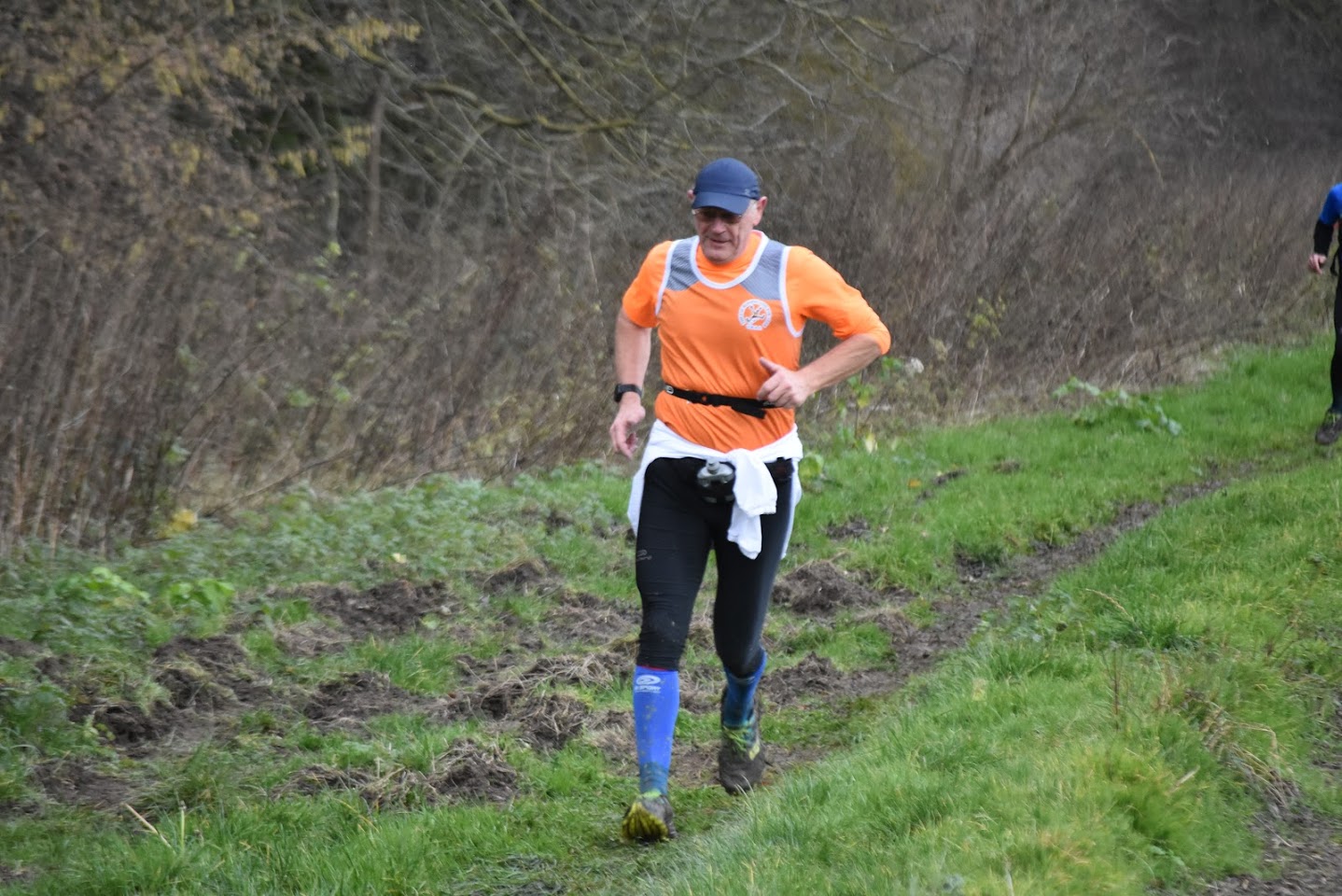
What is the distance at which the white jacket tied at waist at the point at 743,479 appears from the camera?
A: 4.93 m

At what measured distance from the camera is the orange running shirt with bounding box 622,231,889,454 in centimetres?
504

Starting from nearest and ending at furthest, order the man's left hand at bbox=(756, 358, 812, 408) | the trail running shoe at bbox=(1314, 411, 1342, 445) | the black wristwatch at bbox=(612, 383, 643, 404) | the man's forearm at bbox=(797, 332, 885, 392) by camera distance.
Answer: the man's left hand at bbox=(756, 358, 812, 408) < the man's forearm at bbox=(797, 332, 885, 392) < the black wristwatch at bbox=(612, 383, 643, 404) < the trail running shoe at bbox=(1314, 411, 1342, 445)

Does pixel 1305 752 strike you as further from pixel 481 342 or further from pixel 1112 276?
pixel 1112 276

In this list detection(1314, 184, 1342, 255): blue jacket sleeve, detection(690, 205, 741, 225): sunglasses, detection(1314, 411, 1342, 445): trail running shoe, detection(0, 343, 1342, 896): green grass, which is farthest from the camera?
detection(1314, 411, 1342, 445): trail running shoe

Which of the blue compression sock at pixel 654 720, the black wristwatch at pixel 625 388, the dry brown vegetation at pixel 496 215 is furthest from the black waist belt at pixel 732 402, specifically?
the dry brown vegetation at pixel 496 215

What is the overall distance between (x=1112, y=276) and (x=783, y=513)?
12.0 m

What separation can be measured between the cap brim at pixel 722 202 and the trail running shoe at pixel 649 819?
1.90 metres

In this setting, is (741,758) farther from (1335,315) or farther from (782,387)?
(1335,315)

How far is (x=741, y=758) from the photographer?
217 inches

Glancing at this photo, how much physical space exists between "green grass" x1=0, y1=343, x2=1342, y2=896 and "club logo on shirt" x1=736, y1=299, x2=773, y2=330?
1487mm

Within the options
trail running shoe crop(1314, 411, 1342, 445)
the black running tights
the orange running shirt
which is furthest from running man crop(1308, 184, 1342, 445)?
the black running tights

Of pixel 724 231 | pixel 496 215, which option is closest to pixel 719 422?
pixel 724 231

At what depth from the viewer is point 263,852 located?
4.73 meters

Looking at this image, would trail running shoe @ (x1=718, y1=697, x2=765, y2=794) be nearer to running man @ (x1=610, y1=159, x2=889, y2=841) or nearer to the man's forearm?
running man @ (x1=610, y1=159, x2=889, y2=841)
